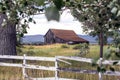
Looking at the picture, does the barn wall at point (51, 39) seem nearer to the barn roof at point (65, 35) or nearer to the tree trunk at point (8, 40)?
the barn roof at point (65, 35)

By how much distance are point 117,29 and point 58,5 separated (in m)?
0.81

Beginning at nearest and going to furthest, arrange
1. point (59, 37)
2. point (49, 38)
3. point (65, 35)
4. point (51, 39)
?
point (49, 38)
point (51, 39)
point (59, 37)
point (65, 35)

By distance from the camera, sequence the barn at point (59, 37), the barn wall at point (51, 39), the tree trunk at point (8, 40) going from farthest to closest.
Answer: the barn at point (59, 37), the barn wall at point (51, 39), the tree trunk at point (8, 40)

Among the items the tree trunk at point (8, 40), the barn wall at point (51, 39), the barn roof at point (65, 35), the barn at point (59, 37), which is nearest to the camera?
the tree trunk at point (8, 40)

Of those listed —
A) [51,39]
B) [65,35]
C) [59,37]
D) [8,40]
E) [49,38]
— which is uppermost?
[8,40]

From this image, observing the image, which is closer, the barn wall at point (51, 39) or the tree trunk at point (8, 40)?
the tree trunk at point (8, 40)

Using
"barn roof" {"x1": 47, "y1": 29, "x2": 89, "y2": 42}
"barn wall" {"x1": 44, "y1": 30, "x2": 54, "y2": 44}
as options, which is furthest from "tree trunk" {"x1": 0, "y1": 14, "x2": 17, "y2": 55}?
"barn roof" {"x1": 47, "y1": 29, "x2": 89, "y2": 42}

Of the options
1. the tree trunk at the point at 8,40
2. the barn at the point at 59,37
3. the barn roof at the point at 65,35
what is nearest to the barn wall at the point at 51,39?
the barn at the point at 59,37

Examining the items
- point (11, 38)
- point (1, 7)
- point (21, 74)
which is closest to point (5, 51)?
point (11, 38)

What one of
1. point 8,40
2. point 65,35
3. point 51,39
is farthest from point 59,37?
point 8,40

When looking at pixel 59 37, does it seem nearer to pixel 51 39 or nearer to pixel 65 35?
pixel 51 39

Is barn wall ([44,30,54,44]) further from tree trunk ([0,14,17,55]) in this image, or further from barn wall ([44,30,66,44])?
tree trunk ([0,14,17,55])

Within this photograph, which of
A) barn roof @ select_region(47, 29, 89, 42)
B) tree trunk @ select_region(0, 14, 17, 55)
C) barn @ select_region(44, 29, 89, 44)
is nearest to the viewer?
tree trunk @ select_region(0, 14, 17, 55)

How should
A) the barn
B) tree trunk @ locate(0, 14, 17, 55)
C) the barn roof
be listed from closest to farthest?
tree trunk @ locate(0, 14, 17, 55), the barn, the barn roof
